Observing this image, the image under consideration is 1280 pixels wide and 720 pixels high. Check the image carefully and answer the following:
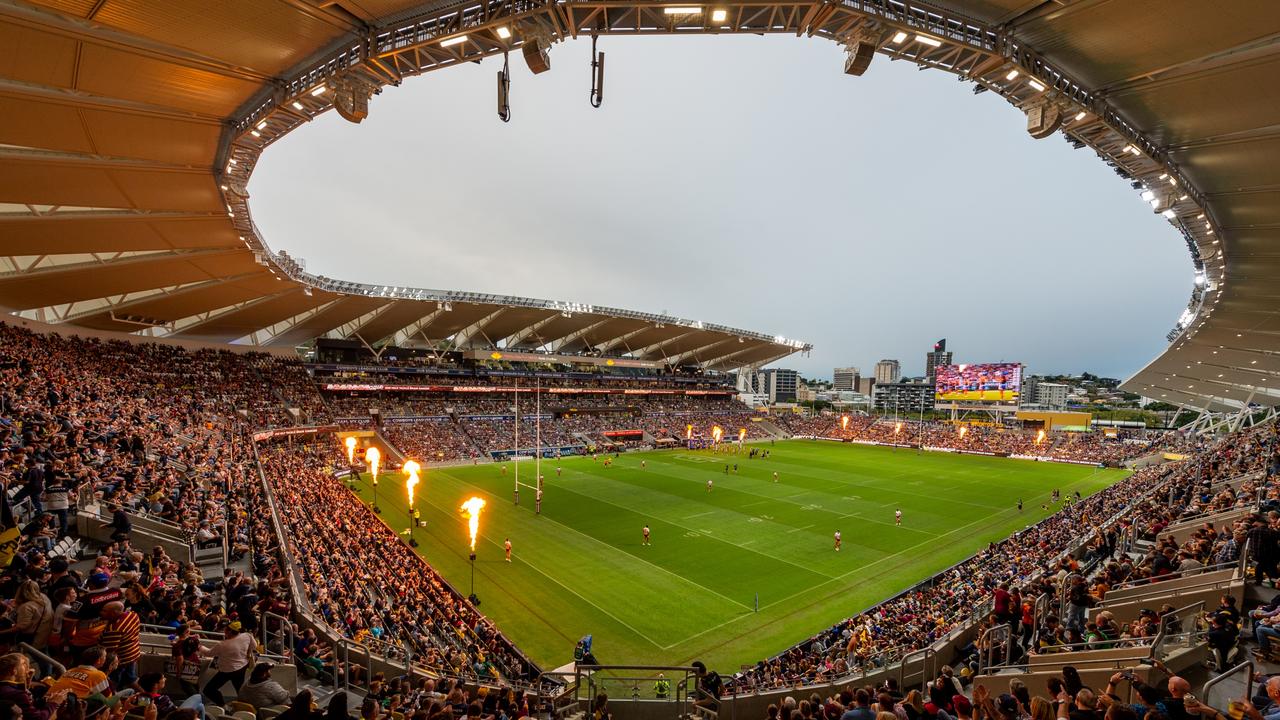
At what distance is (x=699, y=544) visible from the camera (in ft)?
87.2

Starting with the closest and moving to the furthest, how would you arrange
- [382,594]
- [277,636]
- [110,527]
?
[277,636] → [110,527] → [382,594]

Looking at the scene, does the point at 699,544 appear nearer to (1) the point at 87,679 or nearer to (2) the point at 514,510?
(2) the point at 514,510

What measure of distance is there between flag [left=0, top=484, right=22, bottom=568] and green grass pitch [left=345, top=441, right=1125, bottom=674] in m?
11.4

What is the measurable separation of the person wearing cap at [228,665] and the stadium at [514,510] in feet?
0.18

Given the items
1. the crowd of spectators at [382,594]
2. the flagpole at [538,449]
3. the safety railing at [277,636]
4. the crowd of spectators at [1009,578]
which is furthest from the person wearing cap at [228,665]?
the flagpole at [538,449]

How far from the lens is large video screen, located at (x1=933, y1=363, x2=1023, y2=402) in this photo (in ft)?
234

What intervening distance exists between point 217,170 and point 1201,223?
2464 centimetres

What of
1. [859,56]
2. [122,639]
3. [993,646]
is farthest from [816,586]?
[122,639]

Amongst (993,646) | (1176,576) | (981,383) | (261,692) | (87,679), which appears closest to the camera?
(87,679)

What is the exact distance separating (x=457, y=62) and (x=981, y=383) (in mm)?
82212

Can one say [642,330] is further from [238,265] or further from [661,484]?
[238,265]

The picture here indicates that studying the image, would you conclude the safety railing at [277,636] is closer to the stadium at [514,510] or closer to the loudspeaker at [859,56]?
the stadium at [514,510]

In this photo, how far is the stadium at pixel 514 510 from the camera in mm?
7273

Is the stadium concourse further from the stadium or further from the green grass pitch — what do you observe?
the green grass pitch
